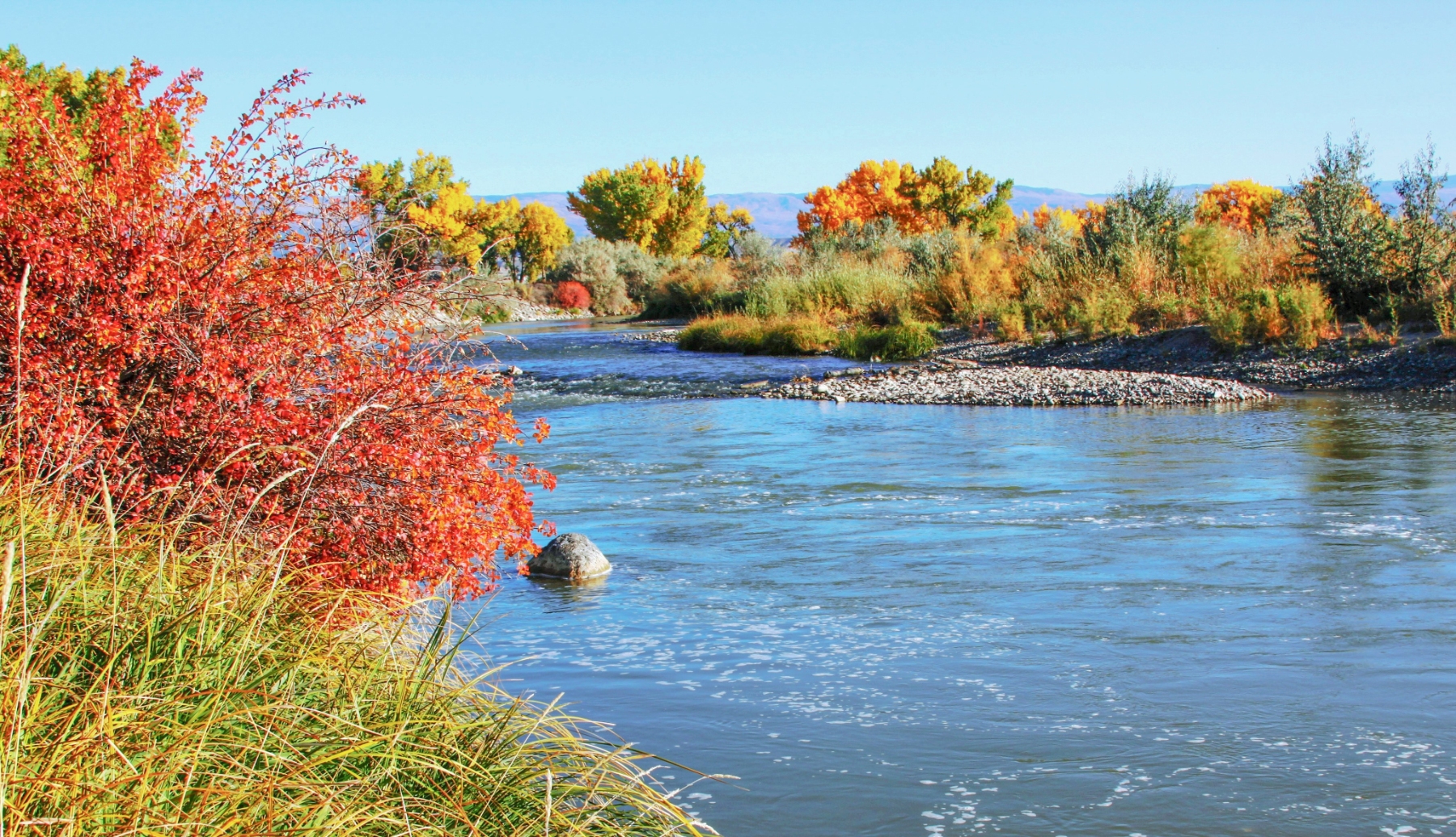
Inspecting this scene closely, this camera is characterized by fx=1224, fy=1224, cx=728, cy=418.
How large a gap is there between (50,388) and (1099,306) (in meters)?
20.5

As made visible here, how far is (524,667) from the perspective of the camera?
19.7 feet

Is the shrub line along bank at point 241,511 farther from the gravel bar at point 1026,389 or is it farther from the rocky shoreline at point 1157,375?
the rocky shoreline at point 1157,375

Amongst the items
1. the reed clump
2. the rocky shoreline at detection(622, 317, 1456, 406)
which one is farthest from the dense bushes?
the reed clump

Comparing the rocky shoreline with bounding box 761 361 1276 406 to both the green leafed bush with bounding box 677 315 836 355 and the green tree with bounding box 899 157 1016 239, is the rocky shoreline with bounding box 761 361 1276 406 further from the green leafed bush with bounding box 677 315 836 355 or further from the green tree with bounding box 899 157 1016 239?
the green tree with bounding box 899 157 1016 239

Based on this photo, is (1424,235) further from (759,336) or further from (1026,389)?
(759,336)

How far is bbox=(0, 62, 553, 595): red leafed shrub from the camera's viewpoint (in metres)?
4.98

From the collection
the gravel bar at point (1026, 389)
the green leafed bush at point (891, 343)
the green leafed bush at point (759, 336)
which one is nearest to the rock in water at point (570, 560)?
the gravel bar at point (1026, 389)

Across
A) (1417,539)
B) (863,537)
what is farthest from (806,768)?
(1417,539)

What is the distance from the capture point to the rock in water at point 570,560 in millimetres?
7879

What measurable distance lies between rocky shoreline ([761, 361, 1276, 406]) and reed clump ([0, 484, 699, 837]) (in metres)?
14.9

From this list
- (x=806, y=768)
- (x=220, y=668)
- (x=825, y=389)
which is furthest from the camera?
(x=825, y=389)

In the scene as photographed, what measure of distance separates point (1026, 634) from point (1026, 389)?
12.4 m

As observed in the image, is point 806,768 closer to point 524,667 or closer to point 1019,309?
point 524,667

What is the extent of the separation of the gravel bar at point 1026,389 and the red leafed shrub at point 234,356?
41.8ft
